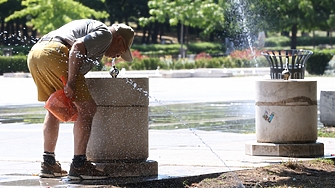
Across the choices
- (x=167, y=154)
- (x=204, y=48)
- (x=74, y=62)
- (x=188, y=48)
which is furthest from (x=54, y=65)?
(x=204, y=48)

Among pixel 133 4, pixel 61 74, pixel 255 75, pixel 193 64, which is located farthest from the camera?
pixel 133 4

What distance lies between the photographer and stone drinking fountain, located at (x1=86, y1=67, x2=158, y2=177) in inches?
275

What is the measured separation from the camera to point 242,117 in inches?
575

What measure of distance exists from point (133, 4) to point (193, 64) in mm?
28920

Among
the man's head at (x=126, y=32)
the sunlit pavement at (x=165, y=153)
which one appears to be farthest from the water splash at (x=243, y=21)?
the man's head at (x=126, y=32)

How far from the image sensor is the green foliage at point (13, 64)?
3544cm

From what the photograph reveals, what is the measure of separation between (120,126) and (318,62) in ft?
90.0

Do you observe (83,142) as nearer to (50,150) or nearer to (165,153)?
(50,150)

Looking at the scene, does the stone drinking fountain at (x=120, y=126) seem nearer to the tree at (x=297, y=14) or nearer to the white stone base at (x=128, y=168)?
the white stone base at (x=128, y=168)

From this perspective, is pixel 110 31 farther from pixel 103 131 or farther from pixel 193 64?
pixel 193 64

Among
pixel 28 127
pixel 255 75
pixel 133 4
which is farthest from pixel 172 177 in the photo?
pixel 133 4

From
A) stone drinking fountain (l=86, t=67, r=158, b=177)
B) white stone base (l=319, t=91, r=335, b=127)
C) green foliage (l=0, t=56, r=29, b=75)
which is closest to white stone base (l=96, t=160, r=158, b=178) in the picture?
stone drinking fountain (l=86, t=67, r=158, b=177)

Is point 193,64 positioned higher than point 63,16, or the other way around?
point 63,16

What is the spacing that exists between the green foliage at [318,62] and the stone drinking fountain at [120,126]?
27.2 meters
